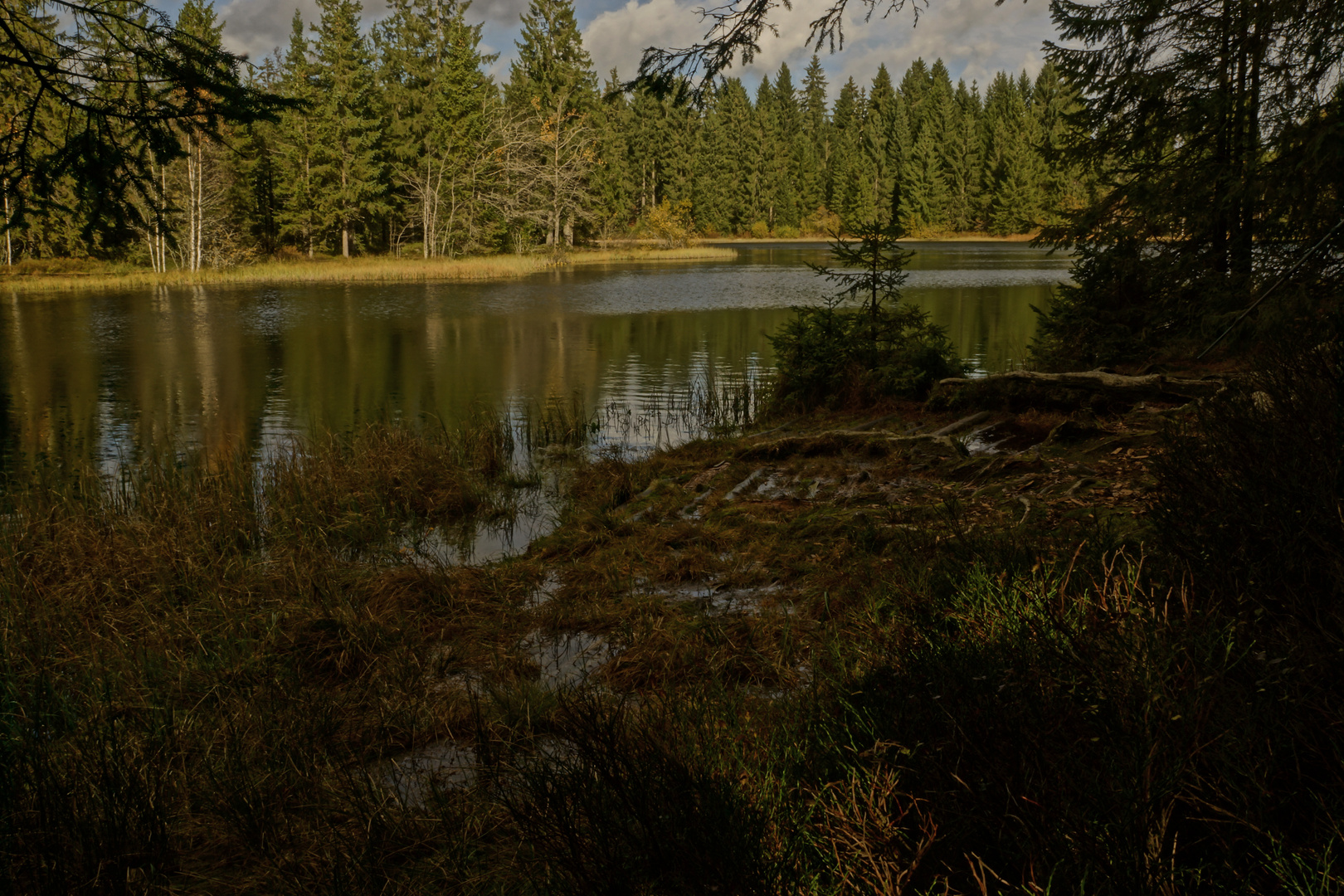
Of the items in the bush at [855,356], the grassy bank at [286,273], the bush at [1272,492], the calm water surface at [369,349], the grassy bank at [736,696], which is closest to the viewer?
the grassy bank at [736,696]

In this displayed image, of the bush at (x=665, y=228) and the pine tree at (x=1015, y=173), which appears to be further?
the pine tree at (x=1015, y=173)

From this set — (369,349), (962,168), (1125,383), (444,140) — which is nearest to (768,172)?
(962,168)

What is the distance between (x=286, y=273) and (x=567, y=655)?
39.7 m

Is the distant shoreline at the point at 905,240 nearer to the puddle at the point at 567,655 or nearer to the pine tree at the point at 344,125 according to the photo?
the pine tree at the point at 344,125

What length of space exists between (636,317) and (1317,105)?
62.1 ft

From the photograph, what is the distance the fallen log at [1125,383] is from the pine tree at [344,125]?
43908mm

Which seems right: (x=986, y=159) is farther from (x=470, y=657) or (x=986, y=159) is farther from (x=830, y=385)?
(x=470, y=657)

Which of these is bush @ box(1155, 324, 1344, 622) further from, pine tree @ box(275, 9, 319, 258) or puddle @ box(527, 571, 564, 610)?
pine tree @ box(275, 9, 319, 258)

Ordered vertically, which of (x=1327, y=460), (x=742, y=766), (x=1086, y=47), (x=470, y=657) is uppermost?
(x=1086, y=47)

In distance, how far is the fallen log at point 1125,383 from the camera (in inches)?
286

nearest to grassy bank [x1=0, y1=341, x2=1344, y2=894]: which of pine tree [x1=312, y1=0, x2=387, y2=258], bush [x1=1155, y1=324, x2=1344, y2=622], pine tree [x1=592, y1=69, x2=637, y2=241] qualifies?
bush [x1=1155, y1=324, x2=1344, y2=622]

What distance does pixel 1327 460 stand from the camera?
248 cm

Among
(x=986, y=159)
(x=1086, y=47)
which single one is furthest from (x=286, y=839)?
(x=986, y=159)

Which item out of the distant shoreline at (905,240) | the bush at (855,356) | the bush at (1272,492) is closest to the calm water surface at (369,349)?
the bush at (855,356)
